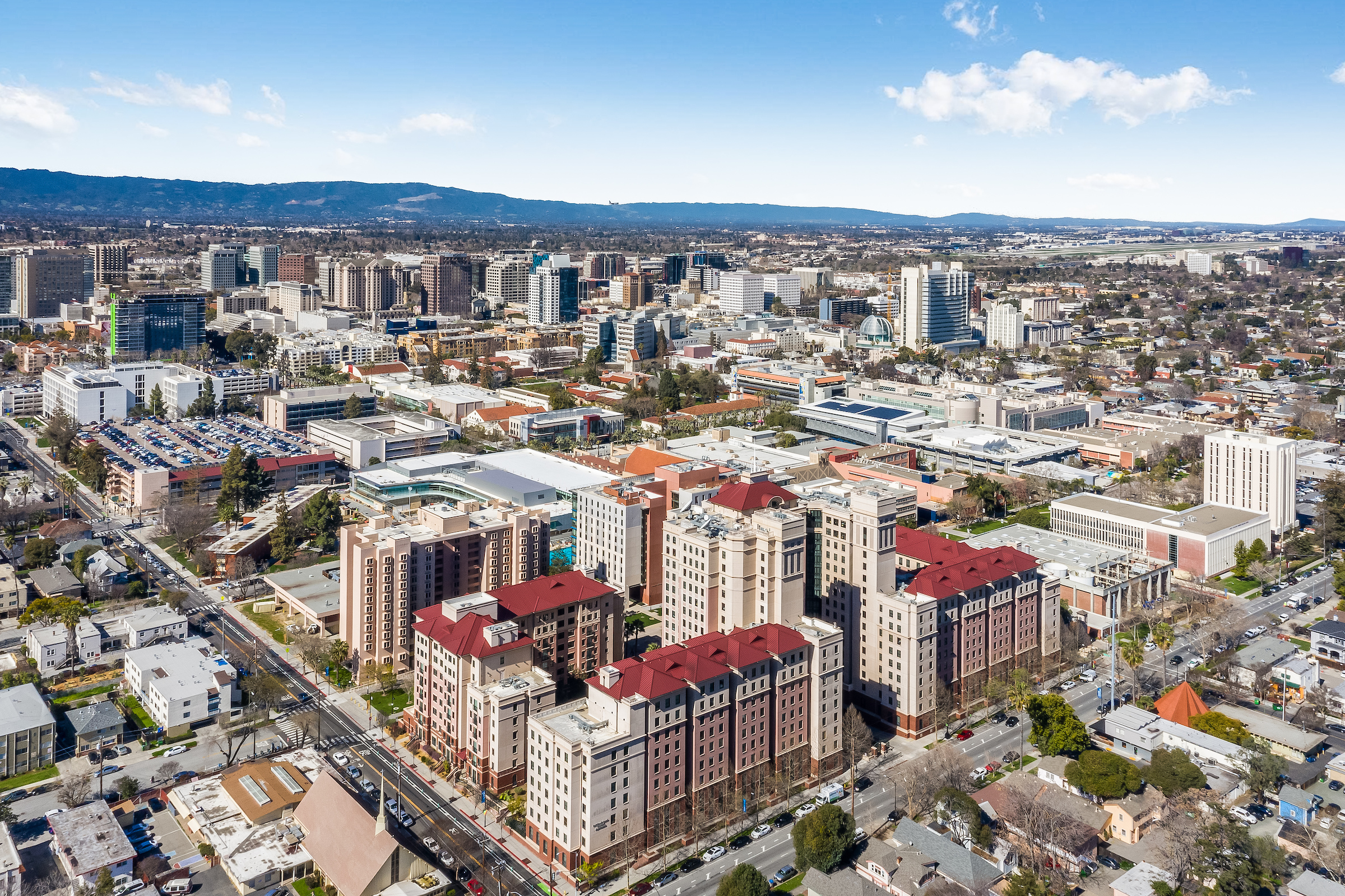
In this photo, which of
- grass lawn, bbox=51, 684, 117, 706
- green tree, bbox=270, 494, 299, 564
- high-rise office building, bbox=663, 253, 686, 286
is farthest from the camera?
high-rise office building, bbox=663, 253, 686, 286

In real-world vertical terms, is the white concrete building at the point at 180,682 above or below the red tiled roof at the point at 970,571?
below

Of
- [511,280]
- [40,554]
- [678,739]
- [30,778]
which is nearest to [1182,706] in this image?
[678,739]

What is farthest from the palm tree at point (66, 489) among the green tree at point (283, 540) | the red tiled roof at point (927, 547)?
the red tiled roof at point (927, 547)

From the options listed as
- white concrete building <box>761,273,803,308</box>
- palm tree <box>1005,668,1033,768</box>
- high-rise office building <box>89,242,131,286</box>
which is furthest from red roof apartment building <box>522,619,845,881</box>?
high-rise office building <box>89,242,131,286</box>

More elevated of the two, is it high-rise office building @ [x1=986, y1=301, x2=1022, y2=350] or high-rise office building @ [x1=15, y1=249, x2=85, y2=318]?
high-rise office building @ [x1=15, y1=249, x2=85, y2=318]

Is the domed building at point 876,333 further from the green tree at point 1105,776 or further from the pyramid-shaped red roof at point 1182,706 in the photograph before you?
the green tree at point 1105,776

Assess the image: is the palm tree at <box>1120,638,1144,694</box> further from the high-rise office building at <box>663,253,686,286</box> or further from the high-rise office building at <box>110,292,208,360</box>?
the high-rise office building at <box>663,253,686,286</box>

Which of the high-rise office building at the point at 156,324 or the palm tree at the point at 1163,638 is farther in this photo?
the high-rise office building at the point at 156,324
